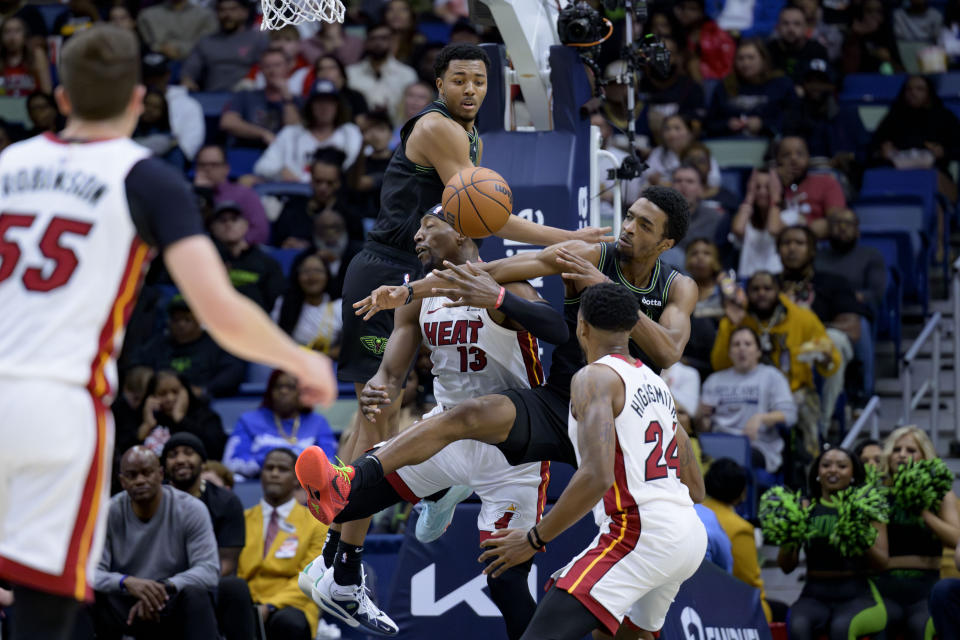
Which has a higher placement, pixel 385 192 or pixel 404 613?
pixel 385 192

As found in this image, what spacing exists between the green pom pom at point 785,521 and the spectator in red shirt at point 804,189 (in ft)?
14.3

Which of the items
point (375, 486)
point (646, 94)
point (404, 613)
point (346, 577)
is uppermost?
point (646, 94)

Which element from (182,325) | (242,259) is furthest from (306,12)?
(242,259)

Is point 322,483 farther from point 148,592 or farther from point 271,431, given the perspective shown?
point 271,431

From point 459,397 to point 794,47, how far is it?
9.22 meters

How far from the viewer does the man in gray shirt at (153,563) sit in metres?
8.66

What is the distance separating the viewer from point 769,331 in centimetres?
1148

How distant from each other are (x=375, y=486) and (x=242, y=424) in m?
4.06

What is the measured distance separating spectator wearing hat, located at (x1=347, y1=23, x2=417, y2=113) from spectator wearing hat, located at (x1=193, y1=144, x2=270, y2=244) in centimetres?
227

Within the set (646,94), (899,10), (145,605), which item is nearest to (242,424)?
(145,605)

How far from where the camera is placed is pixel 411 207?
7324 mm

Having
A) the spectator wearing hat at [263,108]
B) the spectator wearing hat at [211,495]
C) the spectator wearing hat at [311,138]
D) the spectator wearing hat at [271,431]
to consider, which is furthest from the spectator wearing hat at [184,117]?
the spectator wearing hat at [211,495]

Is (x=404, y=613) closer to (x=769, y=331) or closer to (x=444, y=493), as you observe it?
(x=444, y=493)

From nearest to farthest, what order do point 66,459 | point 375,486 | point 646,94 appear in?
1. point 66,459
2. point 375,486
3. point 646,94
